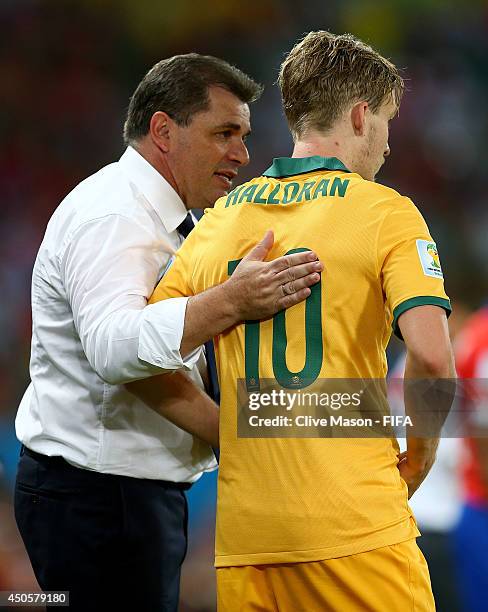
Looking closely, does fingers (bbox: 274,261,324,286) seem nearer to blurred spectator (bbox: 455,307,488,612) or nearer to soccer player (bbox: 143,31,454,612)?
soccer player (bbox: 143,31,454,612)

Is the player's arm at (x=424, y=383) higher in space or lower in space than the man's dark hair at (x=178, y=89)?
lower

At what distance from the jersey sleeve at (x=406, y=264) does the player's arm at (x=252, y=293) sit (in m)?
0.15

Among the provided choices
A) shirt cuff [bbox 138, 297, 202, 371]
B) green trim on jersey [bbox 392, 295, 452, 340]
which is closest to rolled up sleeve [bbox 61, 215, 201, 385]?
shirt cuff [bbox 138, 297, 202, 371]

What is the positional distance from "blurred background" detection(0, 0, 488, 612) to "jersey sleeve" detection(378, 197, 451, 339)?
16.3 ft

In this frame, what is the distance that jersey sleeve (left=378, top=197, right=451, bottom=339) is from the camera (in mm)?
1802

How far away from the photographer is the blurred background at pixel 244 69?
709cm

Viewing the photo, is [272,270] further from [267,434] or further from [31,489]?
[31,489]

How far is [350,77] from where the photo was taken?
6.76ft

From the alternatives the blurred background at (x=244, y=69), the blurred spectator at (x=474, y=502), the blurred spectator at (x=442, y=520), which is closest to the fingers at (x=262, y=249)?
the blurred spectator at (x=474, y=502)

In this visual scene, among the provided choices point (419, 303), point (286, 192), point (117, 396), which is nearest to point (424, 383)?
point (419, 303)

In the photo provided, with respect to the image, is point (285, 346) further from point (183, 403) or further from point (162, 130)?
point (162, 130)

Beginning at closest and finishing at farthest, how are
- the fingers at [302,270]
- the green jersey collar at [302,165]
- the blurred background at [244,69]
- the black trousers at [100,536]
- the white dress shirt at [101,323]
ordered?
the fingers at [302,270] < the green jersey collar at [302,165] < the white dress shirt at [101,323] < the black trousers at [100,536] < the blurred background at [244,69]

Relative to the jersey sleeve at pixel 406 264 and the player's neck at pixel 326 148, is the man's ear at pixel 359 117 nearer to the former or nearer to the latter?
the player's neck at pixel 326 148

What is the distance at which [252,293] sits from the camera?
77.2 inches
